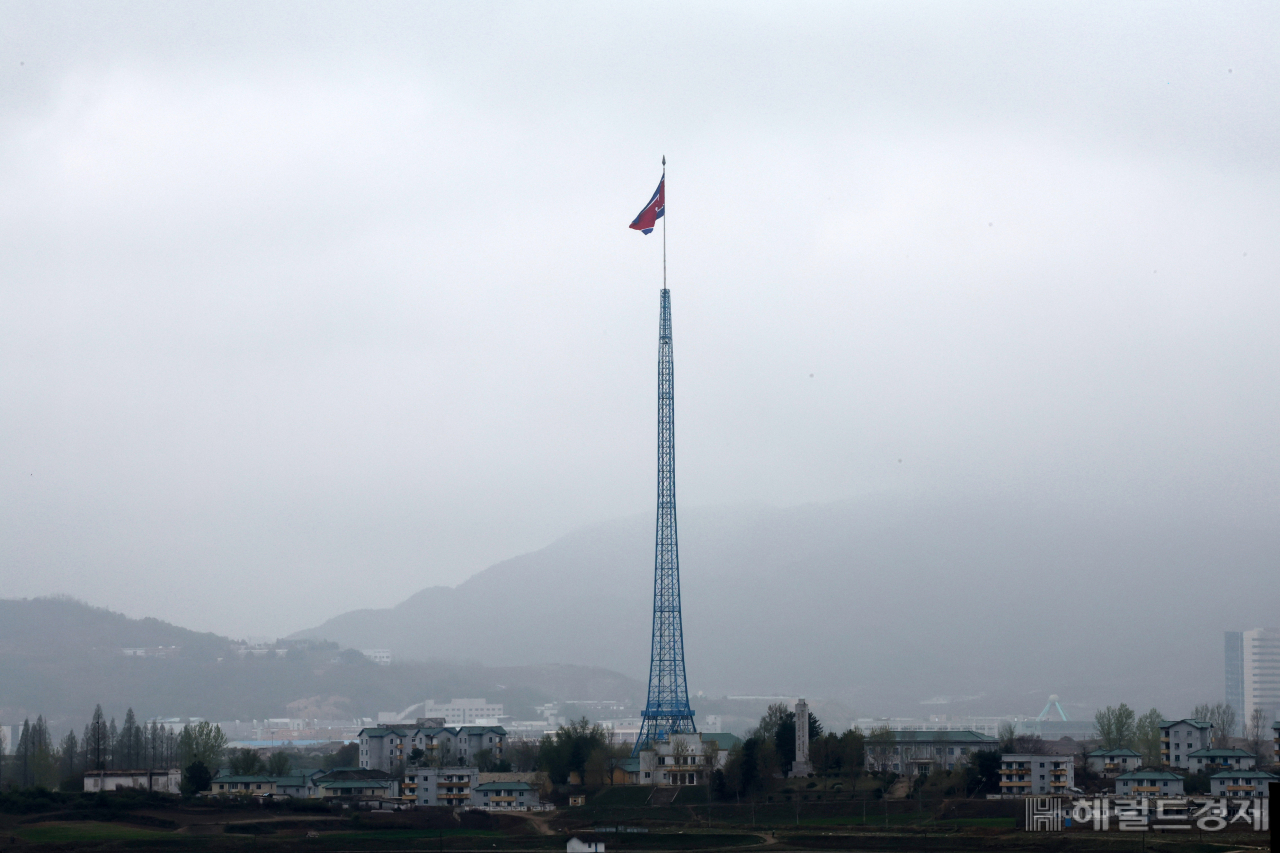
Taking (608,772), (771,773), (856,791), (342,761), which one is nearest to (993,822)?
(856,791)

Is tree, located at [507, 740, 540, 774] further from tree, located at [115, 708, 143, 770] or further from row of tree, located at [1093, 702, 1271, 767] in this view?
row of tree, located at [1093, 702, 1271, 767]

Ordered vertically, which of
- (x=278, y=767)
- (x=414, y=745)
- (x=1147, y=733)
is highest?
(x=414, y=745)

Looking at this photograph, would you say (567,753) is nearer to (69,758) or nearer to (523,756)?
(523,756)

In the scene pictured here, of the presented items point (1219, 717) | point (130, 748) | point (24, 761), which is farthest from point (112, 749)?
point (1219, 717)

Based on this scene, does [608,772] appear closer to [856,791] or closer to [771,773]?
[771,773]

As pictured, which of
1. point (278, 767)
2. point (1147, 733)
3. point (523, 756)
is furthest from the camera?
point (1147, 733)

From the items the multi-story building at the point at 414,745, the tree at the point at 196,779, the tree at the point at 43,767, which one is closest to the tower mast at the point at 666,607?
the multi-story building at the point at 414,745

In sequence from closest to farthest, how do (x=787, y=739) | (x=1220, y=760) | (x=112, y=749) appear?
(x=1220, y=760) → (x=787, y=739) → (x=112, y=749)
